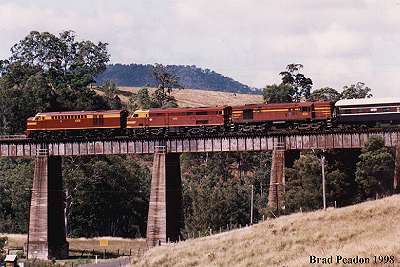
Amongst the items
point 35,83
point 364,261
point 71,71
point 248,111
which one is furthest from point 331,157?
point 71,71

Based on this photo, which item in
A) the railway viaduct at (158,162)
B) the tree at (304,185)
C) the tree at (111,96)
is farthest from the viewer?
the tree at (111,96)

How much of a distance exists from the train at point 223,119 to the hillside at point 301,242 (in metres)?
15.2

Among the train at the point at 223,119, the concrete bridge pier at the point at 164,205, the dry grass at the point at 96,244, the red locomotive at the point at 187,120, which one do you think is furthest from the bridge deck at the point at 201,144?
the dry grass at the point at 96,244

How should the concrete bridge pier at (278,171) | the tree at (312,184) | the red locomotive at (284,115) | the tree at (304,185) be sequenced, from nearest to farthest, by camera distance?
the concrete bridge pier at (278,171)
the red locomotive at (284,115)
the tree at (312,184)
the tree at (304,185)

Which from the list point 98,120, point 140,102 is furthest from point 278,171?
point 140,102

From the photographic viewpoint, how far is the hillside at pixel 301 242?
4134 centimetres

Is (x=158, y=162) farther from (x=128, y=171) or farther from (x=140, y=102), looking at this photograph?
(x=140, y=102)

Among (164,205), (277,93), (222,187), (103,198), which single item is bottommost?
(103,198)

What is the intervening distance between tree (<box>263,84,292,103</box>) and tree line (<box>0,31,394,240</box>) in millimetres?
221

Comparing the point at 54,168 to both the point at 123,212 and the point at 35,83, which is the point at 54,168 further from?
A: the point at 35,83

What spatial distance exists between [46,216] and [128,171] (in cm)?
4096

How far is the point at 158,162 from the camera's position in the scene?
71.4m

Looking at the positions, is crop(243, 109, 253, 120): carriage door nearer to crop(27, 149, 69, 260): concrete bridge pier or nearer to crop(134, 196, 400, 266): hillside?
crop(134, 196, 400, 266): hillside

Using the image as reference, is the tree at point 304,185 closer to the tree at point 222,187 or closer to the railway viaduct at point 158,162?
the railway viaduct at point 158,162
